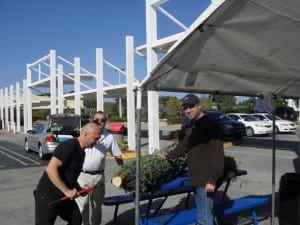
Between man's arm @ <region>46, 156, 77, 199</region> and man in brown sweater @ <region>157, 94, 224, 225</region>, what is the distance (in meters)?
1.37

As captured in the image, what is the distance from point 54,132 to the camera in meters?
18.7

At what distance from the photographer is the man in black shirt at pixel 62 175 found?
4.76 metres

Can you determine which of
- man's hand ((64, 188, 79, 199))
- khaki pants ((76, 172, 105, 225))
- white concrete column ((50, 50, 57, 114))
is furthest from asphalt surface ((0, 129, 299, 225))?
white concrete column ((50, 50, 57, 114))

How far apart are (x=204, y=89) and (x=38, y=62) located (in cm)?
3429

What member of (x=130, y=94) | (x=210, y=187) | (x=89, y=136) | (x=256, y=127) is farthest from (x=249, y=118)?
(x=89, y=136)

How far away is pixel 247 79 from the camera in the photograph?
6.24 meters

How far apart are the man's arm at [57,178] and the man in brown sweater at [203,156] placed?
4.50 feet

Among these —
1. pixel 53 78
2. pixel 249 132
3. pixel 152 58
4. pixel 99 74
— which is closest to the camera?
pixel 152 58

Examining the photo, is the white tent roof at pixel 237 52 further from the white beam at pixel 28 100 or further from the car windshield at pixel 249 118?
the white beam at pixel 28 100

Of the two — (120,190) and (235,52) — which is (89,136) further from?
(120,190)

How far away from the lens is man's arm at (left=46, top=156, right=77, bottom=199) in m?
4.69

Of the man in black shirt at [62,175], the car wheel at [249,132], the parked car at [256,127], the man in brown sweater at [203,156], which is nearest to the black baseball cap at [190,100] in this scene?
the man in brown sweater at [203,156]

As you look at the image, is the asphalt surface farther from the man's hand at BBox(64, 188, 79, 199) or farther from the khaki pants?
the man's hand at BBox(64, 188, 79, 199)

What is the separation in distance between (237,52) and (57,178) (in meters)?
2.42
